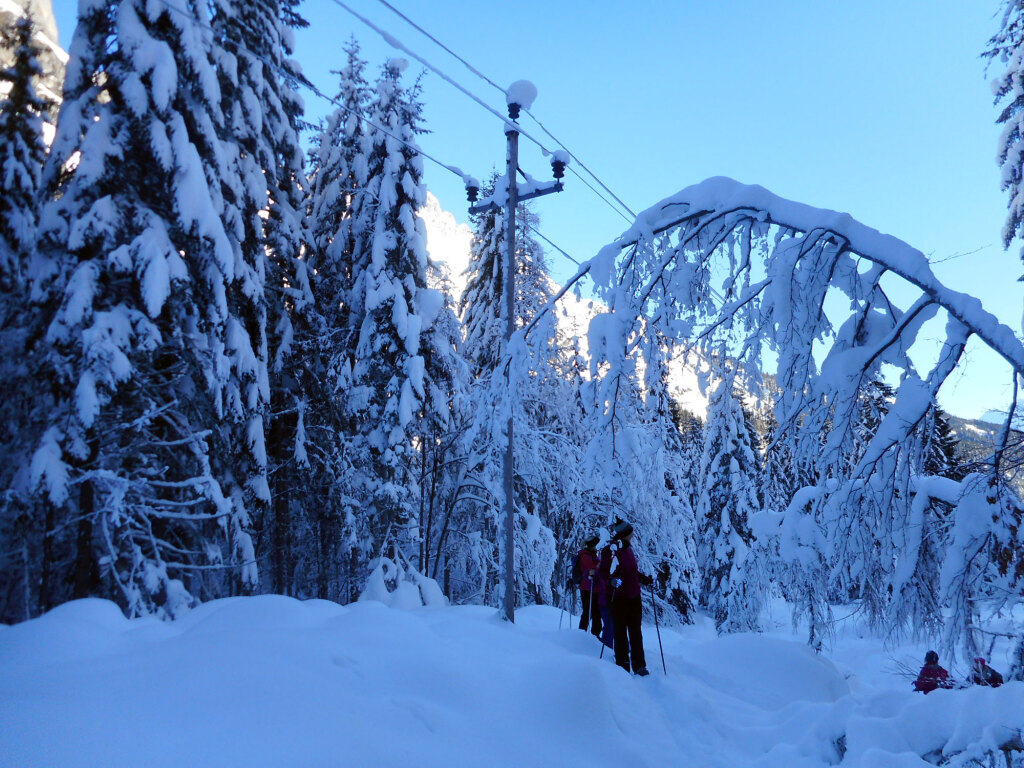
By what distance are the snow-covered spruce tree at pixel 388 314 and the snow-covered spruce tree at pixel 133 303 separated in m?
4.12

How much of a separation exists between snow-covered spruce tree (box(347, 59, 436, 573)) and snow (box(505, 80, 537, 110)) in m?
5.27

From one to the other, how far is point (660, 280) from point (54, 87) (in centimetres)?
1644

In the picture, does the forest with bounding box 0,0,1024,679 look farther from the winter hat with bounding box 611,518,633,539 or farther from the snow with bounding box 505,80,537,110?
the snow with bounding box 505,80,537,110

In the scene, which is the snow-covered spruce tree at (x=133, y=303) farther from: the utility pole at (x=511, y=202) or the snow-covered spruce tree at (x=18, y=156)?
the utility pole at (x=511, y=202)

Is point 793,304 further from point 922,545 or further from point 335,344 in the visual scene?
point 335,344

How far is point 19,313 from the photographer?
428 inches

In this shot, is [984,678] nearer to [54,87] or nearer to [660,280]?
[660,280]

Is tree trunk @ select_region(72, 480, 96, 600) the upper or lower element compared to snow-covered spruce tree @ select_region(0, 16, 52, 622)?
lower

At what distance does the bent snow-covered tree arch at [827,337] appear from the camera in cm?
378

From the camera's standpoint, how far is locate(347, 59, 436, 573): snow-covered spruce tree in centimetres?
1448

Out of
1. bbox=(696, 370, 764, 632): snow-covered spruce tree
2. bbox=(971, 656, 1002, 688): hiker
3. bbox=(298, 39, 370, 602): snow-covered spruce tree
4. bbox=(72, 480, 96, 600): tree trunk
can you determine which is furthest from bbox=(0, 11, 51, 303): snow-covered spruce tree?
bbox=(696, 370, 764, 632): snow-covered spruce tree

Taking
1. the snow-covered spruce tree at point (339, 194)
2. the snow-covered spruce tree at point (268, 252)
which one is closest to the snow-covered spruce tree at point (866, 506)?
the snow-covered spruce tree at point (268, 252)

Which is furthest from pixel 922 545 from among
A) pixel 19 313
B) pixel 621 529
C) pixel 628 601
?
pixel 19 313

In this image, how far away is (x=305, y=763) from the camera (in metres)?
2.97
